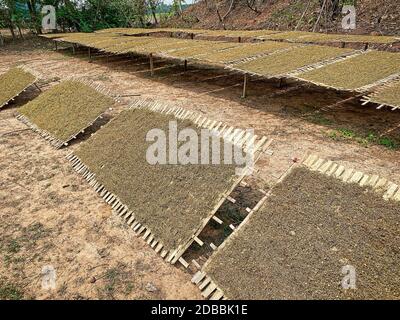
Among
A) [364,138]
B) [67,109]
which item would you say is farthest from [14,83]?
[364,138]

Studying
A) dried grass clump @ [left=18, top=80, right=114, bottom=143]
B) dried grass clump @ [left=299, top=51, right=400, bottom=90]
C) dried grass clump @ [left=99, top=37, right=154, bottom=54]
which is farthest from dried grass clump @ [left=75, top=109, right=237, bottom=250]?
dried grass clump @ [left=99, top=37, right=154, bottom=54]

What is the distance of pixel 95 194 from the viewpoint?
6746 mm

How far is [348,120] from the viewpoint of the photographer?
980 centimetres

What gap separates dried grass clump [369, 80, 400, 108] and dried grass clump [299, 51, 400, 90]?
486mm

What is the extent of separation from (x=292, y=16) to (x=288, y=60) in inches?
677

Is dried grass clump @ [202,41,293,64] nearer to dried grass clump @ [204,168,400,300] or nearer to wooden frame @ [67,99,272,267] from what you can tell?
wooden frame @ [67,99,272,267]

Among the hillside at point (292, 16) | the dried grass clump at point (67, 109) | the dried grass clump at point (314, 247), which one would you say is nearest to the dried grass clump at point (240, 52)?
the dried grass clump at point (67, 109)

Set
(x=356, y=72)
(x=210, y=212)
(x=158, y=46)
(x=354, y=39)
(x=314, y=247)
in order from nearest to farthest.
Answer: (x=314, y=247)
(x=210, y=212)
(x=356, y=72)
(x=354, y=39)
(x=158, y=46)

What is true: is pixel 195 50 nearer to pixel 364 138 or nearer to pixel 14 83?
pixel 14 83

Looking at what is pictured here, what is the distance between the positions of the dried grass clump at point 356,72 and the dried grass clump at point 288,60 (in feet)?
2.53

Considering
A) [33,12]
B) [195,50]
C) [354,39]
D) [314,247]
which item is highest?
[33,12]

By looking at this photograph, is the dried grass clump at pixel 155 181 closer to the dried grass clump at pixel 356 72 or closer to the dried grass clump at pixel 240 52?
the dried grass clump at pixel 356 72

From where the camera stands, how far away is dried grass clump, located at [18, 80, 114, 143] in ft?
30.6

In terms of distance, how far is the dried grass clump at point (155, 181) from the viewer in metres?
5.20
